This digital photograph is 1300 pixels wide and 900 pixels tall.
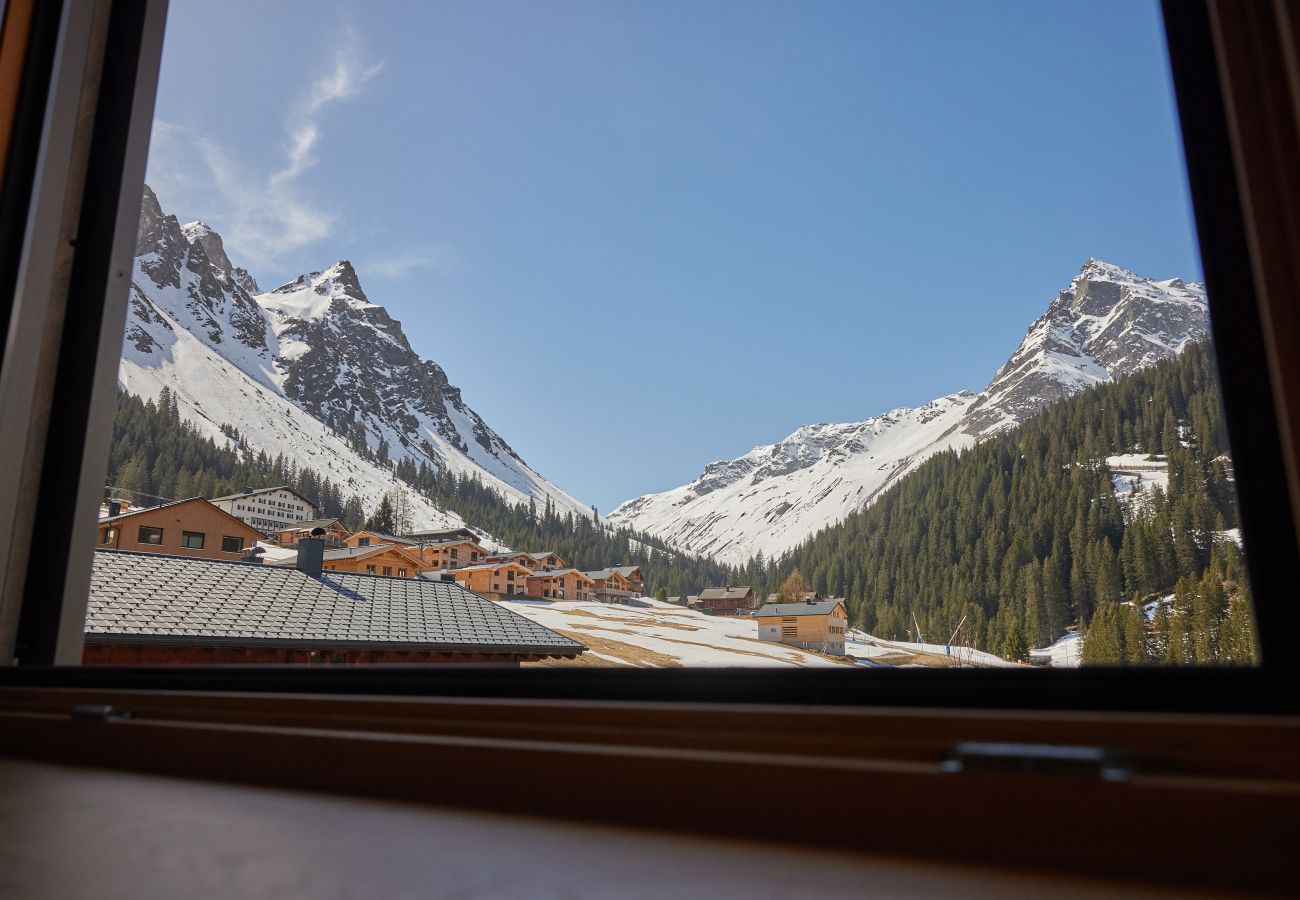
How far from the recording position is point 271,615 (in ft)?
5.71

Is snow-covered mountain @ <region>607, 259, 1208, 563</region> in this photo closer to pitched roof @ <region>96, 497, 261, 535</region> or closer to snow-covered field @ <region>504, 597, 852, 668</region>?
snow-covered field @ <region>504, 597, 852, 668</region>

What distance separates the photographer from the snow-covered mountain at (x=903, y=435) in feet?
2.70

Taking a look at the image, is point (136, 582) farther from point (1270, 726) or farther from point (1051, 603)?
point (1270, 726)

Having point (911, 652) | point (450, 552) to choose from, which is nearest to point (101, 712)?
point (450, 552)

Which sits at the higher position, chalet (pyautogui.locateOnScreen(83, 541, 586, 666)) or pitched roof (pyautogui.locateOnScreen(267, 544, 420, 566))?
pitched roof (pyautogui.locateOnScreen(267, 544, 420, 566))

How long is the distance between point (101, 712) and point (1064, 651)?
105 centimetres

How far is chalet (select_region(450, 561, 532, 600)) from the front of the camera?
1548mm

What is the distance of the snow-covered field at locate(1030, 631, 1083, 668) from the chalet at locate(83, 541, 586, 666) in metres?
0.97

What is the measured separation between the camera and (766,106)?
4.34 feet

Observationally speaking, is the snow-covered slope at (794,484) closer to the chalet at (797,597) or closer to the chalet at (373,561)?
the chalet at (797,597)

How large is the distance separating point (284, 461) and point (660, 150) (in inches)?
42.3

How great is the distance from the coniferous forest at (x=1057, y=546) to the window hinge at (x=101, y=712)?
1.69ft

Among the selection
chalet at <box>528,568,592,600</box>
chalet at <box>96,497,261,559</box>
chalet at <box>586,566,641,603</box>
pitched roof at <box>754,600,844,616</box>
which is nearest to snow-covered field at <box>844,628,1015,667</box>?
pitched roof at <box>754,600,844,616</box>

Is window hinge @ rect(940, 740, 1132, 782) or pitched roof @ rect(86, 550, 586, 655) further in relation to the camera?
pitched roof @ rect(86, 550, 586, 655)
